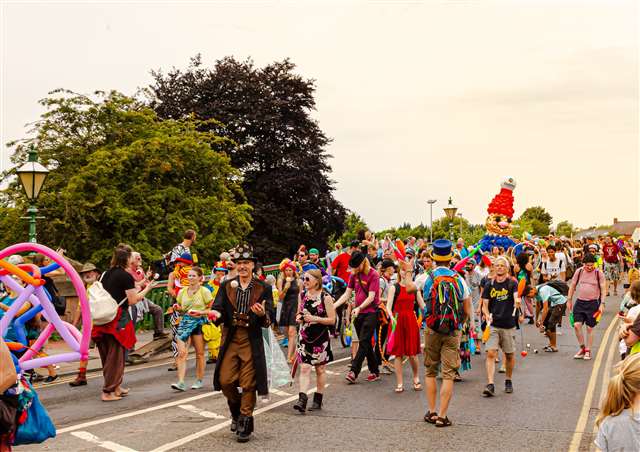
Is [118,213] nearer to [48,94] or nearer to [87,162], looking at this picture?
[87,162]

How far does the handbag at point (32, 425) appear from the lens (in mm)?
5047

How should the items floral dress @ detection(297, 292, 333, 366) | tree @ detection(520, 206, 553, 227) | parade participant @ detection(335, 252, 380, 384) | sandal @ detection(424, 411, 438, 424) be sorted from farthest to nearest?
tree @ detection(520, 206, 553, 227) → parade participant @ detection(335, 252, 380, 384) → floral dress @ detection(297, 292, 333, 366) → sandal @ detection(424, 411, 438, 424)

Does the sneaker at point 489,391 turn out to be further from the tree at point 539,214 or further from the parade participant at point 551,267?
the tree at point 539,214

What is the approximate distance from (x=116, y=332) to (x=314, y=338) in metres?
3.00

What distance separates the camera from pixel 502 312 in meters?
11.0

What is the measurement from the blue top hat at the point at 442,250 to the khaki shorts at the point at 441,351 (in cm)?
90

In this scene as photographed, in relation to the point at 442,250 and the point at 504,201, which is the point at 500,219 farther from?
the point at 442,250

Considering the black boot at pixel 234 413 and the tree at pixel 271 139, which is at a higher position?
the tree at pixel 271 139

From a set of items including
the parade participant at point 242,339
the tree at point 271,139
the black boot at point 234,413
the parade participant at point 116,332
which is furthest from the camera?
the tree at point 271,139

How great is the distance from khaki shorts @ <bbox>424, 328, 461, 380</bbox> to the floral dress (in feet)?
4.76

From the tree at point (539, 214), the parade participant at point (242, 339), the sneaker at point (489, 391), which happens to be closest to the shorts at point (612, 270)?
the sneaker at point (489, 391)

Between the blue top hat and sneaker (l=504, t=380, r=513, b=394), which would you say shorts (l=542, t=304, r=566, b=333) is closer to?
sneaker (l=504, t=380, r=513, b=394)

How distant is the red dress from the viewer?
444 inches

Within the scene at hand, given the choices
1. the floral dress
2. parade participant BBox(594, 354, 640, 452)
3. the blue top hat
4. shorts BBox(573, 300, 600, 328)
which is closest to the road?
→ the floral dress
